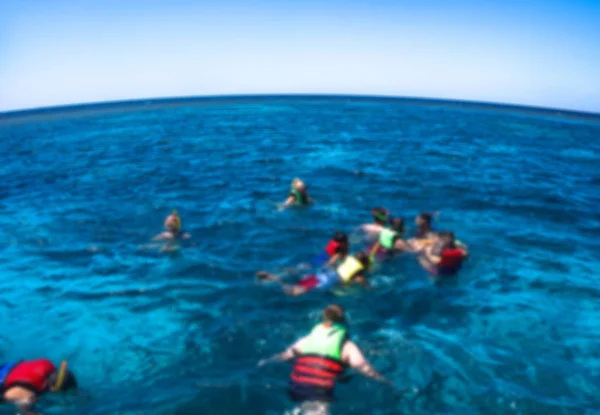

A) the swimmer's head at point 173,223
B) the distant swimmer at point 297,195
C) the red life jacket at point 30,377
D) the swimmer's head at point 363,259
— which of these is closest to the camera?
the red life jacket at point 30,377

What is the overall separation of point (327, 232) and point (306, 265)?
7.89 ft

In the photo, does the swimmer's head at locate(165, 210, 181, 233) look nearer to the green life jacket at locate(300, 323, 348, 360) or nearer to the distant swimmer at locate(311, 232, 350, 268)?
the distant swimmer at locate(311, 232, 350, 268)

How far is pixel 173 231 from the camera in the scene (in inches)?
440

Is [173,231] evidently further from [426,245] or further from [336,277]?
[426,245]

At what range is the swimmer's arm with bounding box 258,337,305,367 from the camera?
229 inches

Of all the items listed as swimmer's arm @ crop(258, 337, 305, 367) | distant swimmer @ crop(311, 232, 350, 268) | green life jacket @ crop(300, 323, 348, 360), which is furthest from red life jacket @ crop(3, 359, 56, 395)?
distant swimmer @ crop(311, 232, 350, 268)

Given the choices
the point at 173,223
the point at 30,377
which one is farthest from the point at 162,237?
the point at 30,377

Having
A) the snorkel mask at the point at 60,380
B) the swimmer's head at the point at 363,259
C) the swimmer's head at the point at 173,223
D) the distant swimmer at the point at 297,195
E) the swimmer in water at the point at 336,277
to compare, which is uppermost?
the distant swimmer at the point at 297,195

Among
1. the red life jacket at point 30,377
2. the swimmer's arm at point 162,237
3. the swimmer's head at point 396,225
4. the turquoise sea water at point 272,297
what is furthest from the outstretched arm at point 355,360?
the swimmer's arm at point 162,237

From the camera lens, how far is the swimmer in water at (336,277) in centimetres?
812

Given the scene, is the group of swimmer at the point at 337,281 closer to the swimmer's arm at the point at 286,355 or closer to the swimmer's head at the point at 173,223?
the swimmer's arm at the point at 286,355

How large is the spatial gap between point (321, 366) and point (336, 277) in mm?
3219

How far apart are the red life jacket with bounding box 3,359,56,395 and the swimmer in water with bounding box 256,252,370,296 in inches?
173

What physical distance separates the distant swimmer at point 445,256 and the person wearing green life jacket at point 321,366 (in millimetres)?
4116
